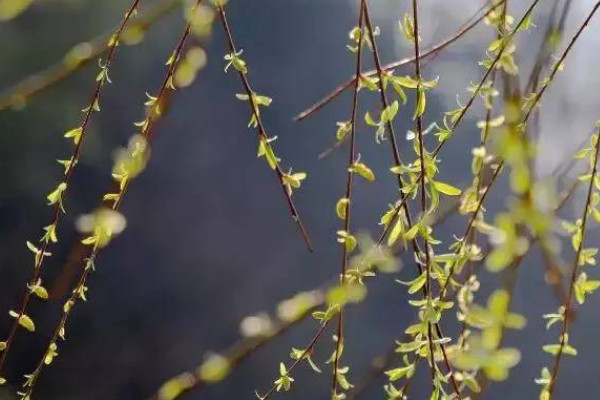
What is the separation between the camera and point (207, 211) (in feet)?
11.3

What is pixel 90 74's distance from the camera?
9.81ft

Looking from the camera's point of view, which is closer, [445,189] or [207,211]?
[445,189]

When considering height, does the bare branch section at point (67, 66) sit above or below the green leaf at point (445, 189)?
above

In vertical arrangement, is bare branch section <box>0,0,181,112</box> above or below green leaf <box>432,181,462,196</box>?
above

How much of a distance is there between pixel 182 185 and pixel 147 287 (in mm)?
418

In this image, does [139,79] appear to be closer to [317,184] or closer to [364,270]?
[317,184]

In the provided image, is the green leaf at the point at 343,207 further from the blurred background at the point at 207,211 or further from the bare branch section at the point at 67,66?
the blurred background at the point at 207,211

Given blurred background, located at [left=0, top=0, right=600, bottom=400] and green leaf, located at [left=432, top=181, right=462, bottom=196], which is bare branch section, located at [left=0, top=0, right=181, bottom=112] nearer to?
green leaf, located at [left=432, top=181, right=462, bottom=196]

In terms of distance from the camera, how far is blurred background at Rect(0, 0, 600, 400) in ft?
9.73

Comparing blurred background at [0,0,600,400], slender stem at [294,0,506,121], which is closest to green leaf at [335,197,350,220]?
slender stem at [294,0,506,121]

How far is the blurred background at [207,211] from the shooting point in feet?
9.73

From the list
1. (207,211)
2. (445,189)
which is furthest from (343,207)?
(207,211)

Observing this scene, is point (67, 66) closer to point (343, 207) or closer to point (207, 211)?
point (343, 207)

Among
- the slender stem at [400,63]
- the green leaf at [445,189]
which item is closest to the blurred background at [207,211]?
the slender stem at [400,63]
